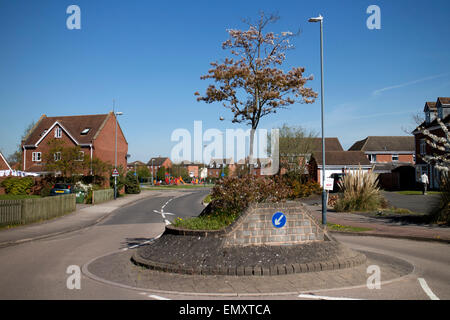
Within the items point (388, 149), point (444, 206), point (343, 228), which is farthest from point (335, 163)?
point (343, 228)

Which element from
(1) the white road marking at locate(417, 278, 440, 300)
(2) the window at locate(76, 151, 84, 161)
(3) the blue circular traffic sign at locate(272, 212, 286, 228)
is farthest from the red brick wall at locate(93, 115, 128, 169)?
(1) the white road marking at locate(417, 278, 440, 300)

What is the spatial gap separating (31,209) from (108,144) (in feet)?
105

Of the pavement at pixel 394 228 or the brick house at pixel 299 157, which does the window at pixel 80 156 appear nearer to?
the brick house at pixel 299 157

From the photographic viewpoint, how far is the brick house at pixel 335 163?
4219 centimetres

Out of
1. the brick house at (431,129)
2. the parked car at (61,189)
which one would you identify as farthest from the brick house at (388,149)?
the parked car at (61,189)

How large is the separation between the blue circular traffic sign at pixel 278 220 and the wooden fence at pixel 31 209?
1219 cm

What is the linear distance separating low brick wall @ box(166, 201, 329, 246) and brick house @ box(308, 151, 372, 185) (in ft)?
106

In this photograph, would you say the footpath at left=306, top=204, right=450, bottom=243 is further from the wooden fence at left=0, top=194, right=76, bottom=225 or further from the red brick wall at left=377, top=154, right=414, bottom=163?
the red brick wall at left=377, top=154, right=414, bottom=163

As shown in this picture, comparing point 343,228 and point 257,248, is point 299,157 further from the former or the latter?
point 257,248

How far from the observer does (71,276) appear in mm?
7633
